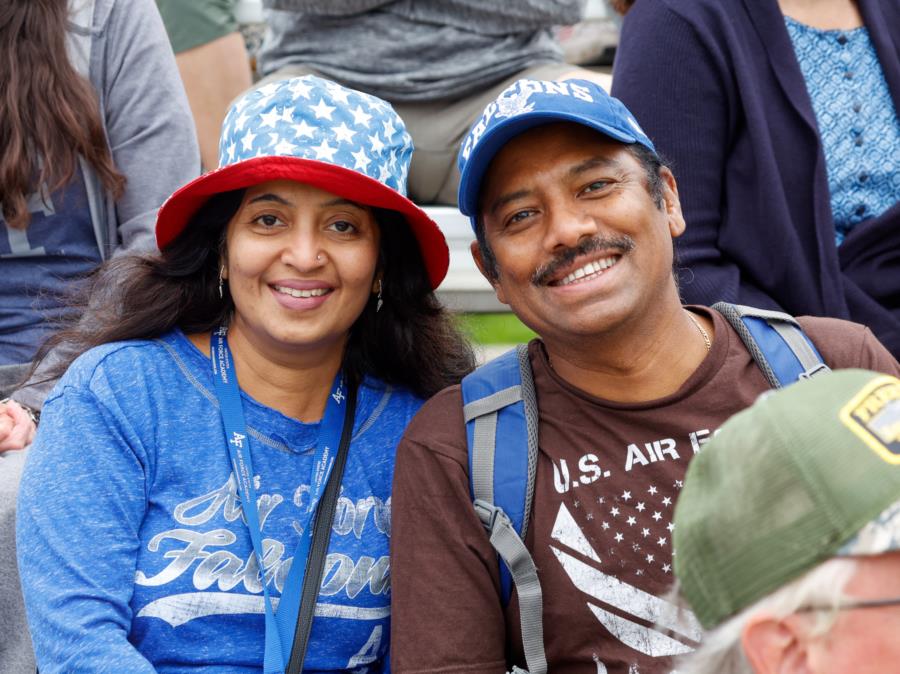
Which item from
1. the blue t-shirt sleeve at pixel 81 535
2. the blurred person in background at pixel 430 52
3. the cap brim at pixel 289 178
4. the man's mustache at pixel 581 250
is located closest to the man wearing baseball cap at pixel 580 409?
the man's mustache at pixel 581 250

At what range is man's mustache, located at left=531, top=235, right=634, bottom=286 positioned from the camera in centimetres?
230

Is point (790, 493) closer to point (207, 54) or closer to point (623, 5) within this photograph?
point (623, 5)

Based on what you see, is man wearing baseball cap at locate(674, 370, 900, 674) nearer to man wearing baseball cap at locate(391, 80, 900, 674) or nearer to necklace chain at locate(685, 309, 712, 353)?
man wearing baseball cap at locate(391, 80, 900, 674)

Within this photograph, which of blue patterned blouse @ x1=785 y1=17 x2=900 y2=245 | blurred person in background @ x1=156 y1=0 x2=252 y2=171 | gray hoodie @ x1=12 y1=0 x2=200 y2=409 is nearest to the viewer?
blue patterned blouse @ x1=785 y1=17 x2=900 y2=245

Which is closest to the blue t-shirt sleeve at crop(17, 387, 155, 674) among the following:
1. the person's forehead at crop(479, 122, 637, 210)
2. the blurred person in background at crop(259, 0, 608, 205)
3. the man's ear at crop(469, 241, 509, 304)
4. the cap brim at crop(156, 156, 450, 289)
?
the cap brim at crop(156, 156, 450, 289)

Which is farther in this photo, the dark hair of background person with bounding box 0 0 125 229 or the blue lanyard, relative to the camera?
the dark hair of background person with bounding box 0 0 125 229

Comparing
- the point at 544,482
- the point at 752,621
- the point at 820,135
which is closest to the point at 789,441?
the point at 752,621

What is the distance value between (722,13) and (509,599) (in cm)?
162

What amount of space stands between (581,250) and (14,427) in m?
1.54

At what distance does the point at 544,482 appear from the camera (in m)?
2.28

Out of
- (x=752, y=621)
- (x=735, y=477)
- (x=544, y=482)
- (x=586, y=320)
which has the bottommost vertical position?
(x=544, y=482)

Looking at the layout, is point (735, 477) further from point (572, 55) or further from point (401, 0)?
point (572, 55)

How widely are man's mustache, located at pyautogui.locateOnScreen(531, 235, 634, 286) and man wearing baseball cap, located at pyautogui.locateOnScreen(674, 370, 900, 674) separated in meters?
0.98

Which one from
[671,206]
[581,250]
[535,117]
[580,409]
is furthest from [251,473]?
[671,206]
